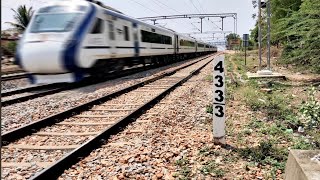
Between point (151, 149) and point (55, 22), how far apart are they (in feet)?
27.6

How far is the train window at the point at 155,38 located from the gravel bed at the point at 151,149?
1298cm

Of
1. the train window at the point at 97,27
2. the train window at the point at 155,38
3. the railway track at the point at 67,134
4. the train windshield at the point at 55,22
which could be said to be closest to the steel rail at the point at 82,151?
the railway track at the point at 67,134

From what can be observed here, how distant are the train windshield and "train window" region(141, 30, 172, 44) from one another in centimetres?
796

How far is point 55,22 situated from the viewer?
12.0 m

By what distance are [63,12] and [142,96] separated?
449 cm

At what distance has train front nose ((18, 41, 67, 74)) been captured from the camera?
11210mm

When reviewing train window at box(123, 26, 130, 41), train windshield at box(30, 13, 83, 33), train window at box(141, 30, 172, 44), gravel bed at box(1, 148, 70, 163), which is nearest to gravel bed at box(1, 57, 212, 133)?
gravel bed at box(1, 148, 70, 163)

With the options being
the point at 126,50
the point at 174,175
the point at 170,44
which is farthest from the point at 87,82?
the point at 170,44

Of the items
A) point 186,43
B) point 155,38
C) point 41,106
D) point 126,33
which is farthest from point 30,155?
point 186,43

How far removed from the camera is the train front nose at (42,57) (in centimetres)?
1121

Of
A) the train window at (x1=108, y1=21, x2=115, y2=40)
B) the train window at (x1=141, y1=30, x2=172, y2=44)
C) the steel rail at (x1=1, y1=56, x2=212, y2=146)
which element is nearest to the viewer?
the steel rail at (x1=1, y1=56, x2=212, y2=146)

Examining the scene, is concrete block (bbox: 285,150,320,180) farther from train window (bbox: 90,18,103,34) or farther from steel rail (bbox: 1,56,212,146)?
train window (bbox: 90,18,103,34)

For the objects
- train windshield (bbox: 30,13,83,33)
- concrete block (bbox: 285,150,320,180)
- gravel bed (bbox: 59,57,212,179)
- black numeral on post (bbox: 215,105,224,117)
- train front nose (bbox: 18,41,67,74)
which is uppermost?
train windshield (bbox: 30,13,83,33)

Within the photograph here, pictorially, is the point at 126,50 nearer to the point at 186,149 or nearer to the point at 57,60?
the point at 57,60
